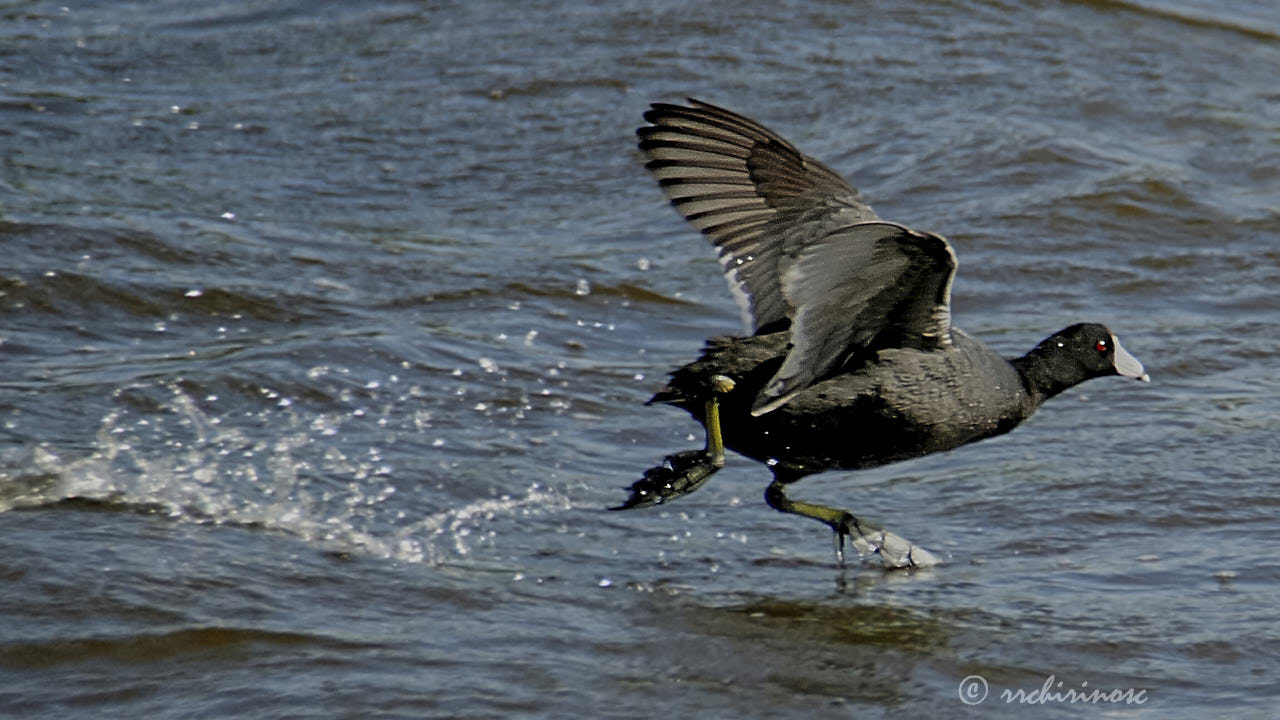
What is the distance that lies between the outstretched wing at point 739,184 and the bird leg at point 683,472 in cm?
44

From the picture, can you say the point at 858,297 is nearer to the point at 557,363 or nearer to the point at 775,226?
the point at 775,226

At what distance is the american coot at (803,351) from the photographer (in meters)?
4.39

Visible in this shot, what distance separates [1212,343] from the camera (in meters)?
6.80

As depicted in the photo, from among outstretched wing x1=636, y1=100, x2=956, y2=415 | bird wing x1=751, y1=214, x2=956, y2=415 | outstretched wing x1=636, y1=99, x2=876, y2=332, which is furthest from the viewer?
outstretched wing x1=636, y1=99, x2=876, y2=332

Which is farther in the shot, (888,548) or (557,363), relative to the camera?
(557,363)

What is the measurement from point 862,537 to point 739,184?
3.61ft

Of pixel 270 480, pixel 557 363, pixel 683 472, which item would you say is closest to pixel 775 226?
pixel 683 472

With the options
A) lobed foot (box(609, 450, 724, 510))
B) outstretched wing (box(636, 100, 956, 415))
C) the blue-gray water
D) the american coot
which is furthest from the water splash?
outstretched wing (box(636, 100, 956, 415))

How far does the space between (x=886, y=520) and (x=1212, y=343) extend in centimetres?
223

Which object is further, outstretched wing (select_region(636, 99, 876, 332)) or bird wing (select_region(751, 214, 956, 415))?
outstretched wing (select_region(636, 99, 876, 332))

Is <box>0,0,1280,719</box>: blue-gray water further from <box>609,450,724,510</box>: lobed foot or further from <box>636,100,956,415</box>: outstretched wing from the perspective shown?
<box>636,100,956,415</box>: outstretched wing

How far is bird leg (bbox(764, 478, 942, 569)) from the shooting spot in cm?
482

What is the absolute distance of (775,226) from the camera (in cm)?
453

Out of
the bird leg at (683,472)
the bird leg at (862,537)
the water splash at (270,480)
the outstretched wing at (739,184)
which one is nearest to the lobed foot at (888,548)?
the bird leg at (862,537)
